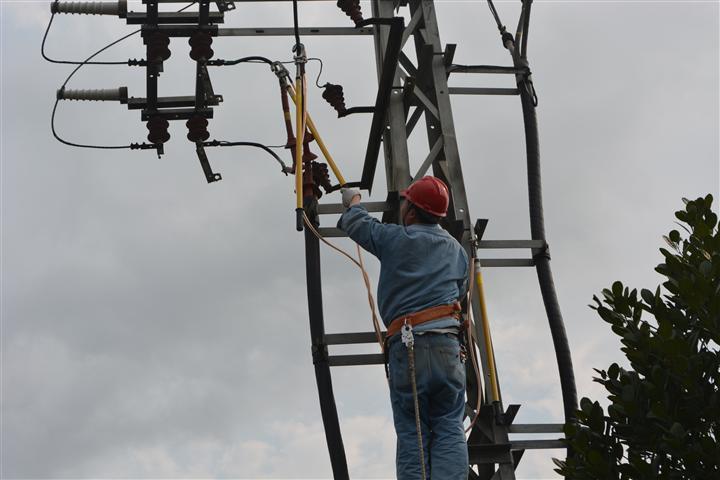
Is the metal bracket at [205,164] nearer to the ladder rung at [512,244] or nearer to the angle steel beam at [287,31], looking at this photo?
the angle steel beam at [287,31]

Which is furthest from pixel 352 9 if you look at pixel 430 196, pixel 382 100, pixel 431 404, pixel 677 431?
pixel 677 431

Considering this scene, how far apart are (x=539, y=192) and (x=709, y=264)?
5.64 feet

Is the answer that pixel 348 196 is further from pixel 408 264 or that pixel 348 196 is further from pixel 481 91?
pixel 481 91

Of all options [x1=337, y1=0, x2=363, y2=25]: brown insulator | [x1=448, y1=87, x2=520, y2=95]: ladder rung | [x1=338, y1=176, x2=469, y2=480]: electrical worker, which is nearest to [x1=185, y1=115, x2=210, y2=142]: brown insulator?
[x1=337, y1=0, x2=363, y2=25]: brown insulator

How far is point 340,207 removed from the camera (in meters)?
7.22

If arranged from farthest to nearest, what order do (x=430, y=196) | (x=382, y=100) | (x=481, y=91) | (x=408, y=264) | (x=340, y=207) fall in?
(x=481, y=91), (x=382, y=100), (x=340, y=207), (x=430, y=196), (x=408, y=264)

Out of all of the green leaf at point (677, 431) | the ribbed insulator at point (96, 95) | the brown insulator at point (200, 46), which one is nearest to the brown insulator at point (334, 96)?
the brown insulator at point (200, 46)

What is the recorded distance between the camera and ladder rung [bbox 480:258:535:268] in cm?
725

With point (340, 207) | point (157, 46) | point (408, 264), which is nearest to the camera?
point (408, 264)

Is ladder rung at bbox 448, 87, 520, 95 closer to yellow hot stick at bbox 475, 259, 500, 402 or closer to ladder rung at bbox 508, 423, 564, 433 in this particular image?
yellow hot stick at bbox 475, 259, 500, 402

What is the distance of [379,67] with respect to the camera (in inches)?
322

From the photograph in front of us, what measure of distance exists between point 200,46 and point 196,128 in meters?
0.67

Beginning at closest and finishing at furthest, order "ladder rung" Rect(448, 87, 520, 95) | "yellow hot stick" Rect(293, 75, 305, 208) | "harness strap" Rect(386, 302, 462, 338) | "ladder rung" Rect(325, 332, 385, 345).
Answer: "harness strap" Rect(386, 302, 462, 338) < "yellow hot stick" Rect(293, 75, 305, 208) < "ladder rung" Rect(325, 332, 385, 345) < "ladder rung" Rect(448, 87, 520, 95)

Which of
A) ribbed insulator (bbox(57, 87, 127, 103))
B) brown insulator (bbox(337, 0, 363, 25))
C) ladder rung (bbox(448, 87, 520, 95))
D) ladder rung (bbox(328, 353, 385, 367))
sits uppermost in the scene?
brown insulator (bbox(337, 0, 363, 25))
